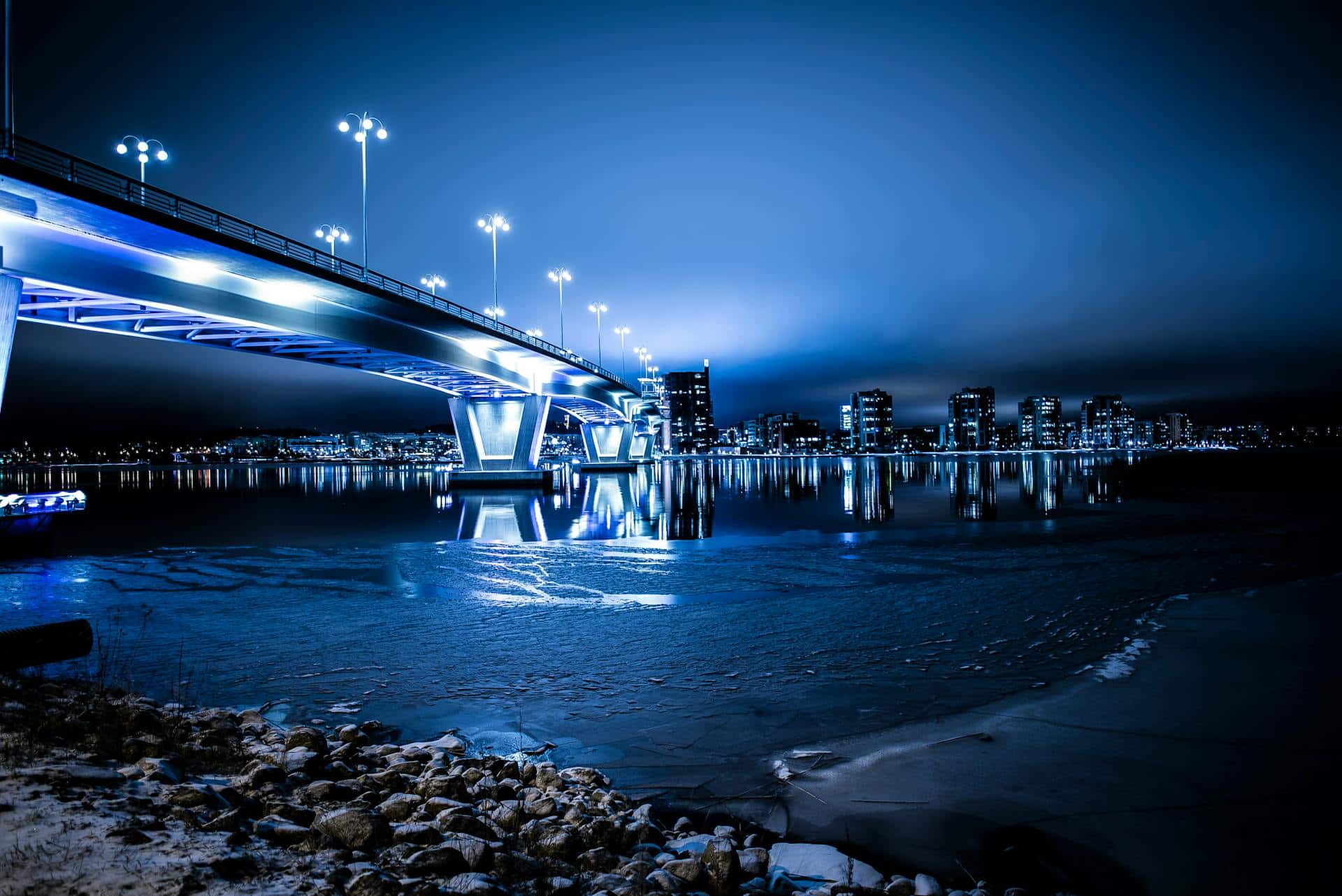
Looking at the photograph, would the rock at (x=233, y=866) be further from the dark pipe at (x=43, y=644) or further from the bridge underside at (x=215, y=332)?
the bridge underside at (x=215, y=332)

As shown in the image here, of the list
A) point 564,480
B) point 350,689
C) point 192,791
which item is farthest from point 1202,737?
point 564,480

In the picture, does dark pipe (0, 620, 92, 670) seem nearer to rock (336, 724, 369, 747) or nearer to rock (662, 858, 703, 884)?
rock (336, 724, 369, 747)

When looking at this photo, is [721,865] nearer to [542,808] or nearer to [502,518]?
[542,808]

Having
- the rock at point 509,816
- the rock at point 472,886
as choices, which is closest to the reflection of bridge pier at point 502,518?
the rock at point 509,816

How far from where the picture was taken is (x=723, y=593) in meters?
14.4

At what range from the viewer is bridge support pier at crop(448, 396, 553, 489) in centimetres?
6216

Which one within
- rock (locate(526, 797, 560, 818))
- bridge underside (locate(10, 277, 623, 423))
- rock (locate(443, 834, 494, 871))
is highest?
bridge underside (locate(10, 277, 623, 423))

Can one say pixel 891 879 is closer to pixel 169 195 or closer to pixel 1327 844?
pixel 1327 844

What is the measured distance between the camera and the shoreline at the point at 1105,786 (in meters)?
4.84

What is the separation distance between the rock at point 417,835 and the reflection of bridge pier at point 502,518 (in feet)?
64.6

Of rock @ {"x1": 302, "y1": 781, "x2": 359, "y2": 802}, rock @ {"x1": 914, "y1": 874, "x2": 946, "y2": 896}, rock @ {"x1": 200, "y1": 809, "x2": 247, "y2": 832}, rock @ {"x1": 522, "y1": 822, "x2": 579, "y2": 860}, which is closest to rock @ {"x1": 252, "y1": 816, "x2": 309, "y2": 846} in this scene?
rock @ {"x1": 200, "y1": 809, "x2": 247, "y2": 832}

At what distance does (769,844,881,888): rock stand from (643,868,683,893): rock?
0.82m

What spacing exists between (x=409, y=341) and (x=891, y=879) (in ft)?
135

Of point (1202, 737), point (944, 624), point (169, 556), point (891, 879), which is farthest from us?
point (169, 556)
